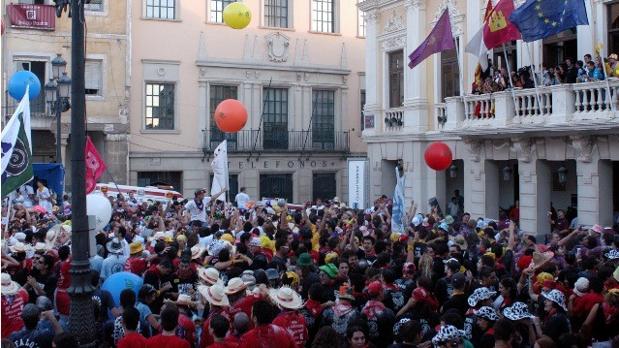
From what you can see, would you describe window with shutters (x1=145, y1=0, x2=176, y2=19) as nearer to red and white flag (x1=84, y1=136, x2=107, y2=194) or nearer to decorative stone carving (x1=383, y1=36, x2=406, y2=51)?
decorative stone carving (x1=383, y1=36, x2=406, y2=51)

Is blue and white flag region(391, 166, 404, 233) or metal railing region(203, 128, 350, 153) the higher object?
metal railing region(203, 128, 350, 153)

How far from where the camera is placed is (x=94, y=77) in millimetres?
30219

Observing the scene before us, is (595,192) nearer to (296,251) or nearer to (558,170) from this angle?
A: (558,170)

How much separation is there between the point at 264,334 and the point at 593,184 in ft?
45.5

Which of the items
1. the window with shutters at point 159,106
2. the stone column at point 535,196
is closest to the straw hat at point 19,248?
the stone column at point 535,196

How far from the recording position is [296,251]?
11.6 metres

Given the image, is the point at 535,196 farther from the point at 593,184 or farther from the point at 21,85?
the point at 21,85

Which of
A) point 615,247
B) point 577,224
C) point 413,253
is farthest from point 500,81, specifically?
point 413,253

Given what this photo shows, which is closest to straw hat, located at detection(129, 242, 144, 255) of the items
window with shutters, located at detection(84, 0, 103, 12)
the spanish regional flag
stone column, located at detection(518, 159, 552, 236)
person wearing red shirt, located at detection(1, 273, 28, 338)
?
person wearing red shirt, located at detection(1, 273, 28, 338)

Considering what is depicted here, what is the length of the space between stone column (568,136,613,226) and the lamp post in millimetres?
13734

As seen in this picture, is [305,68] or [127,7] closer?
[127,7]

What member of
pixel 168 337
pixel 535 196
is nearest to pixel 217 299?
pixel 168 337

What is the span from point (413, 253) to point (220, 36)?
74.6 ft

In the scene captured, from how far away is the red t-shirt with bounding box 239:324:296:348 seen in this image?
6.92 metres
